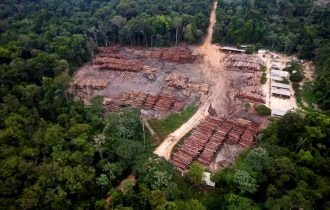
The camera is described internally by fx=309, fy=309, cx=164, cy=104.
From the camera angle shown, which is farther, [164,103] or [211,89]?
[211,89]

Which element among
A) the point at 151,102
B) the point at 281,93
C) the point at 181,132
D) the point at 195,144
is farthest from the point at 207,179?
the point at 281,93

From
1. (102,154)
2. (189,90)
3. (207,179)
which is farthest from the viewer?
(189,90)

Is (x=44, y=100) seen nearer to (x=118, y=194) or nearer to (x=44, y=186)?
(x=44, y=186)

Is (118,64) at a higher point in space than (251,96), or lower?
higher

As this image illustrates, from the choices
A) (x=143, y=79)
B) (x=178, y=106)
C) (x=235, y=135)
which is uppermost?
(x=143, y=79)

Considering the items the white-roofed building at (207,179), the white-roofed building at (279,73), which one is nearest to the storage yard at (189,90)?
the white-roofed building at (207,179)

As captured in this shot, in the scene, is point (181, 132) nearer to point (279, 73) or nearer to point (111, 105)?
point (111, 105)

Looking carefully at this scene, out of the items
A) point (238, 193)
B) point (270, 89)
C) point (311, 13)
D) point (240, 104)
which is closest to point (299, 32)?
point (311, 13)
